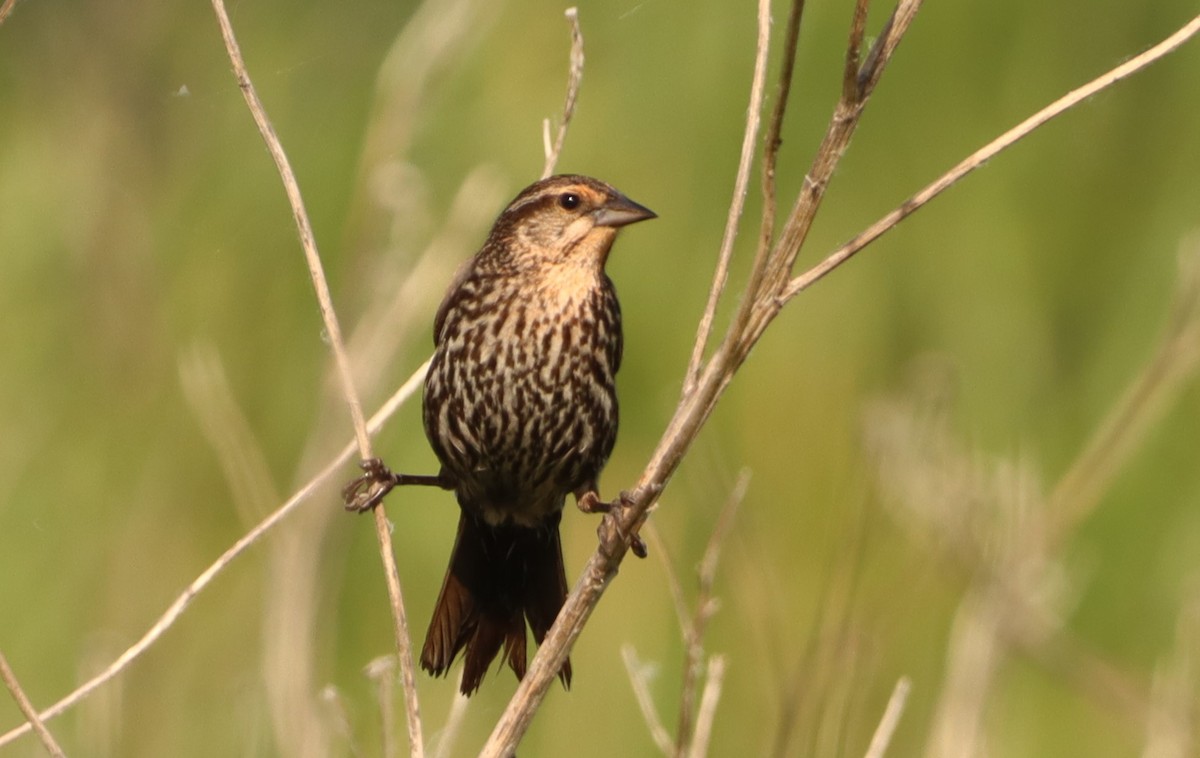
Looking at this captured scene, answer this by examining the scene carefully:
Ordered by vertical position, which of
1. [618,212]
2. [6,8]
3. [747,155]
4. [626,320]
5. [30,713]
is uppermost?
[6,8]

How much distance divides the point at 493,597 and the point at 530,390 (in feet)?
1.22

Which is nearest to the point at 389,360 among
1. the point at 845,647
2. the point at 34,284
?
the point at 845,647

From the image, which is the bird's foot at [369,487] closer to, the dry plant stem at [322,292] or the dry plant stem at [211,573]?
the dry plant stem at [211,573]

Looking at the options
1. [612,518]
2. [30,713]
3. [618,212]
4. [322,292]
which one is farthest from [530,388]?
[30,713]

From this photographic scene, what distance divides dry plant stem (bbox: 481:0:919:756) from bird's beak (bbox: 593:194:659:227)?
1025 millimetres

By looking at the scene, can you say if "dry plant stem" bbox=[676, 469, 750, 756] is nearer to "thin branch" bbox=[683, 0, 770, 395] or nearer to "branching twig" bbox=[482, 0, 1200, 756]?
"branching twig" bbox=[482, 0, 1200, 756]

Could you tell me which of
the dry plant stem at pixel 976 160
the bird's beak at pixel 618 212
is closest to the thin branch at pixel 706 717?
the dry plant stem at pixel 976 160

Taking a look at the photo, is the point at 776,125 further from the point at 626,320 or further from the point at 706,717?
the point at 626,320

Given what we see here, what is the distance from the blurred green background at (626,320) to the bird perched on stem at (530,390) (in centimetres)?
33

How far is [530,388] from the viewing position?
129 inches

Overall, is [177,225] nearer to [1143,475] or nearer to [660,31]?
[660,31]

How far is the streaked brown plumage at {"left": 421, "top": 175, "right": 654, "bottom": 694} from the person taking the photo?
129 inches

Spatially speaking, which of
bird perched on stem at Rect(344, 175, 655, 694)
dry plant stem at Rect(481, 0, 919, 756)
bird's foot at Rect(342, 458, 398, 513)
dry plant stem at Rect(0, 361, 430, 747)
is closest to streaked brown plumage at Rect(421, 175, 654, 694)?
bird perched on stem at Rect(344, 175, 655, 694)

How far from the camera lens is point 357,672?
4090 millimetres
